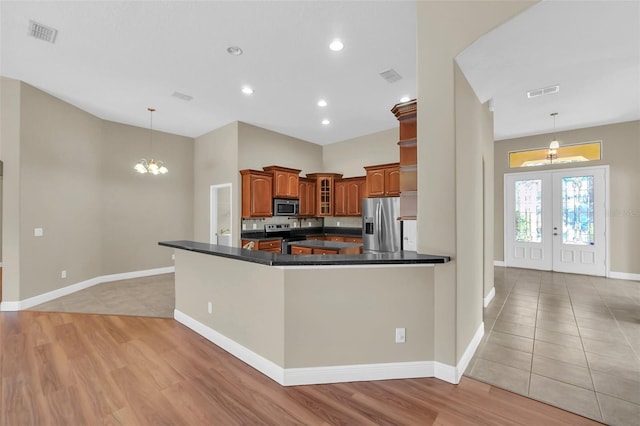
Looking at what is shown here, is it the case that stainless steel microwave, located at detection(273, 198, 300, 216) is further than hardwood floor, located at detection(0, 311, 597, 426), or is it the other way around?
stainless steel microwave, located at detection(273, 198, 300, 216)

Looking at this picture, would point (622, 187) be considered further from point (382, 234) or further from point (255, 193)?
point (255, 193)

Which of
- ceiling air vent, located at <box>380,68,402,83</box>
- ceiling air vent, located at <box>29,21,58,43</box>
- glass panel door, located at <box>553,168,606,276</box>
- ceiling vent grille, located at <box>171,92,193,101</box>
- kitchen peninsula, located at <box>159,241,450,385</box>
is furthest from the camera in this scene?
glass panel door, located at <box>553,168,606,276</box>

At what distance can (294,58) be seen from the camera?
351 cm

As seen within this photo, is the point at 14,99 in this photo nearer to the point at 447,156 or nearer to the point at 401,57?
the point at 401,57

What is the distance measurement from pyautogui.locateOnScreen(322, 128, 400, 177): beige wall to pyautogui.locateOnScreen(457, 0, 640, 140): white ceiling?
2.35 meters

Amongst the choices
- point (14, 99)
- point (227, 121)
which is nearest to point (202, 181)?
point (227, 121)

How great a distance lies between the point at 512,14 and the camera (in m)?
2.06

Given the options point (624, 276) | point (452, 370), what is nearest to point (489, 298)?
point (452, 370)

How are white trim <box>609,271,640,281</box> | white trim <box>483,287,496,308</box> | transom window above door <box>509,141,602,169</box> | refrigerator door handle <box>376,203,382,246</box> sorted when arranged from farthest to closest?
transom window above door <box>509,141,602,169</box>, refrigerator door handle <box>376,203,382,246</box>, white trim <box>609,271,640,281</box>, white trim <box>483,287,496,308</box>

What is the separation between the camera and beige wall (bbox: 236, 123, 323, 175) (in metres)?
5.95

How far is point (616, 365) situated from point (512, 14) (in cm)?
306

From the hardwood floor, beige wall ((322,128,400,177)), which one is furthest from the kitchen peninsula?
beige wall ((322,128,400,177))

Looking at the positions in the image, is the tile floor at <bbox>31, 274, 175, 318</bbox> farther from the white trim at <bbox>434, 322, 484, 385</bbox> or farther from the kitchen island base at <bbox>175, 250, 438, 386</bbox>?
the white trim at <bbox>434, 322, 484, 385</bbox>

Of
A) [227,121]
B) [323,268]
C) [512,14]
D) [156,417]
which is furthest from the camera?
[227,121]
